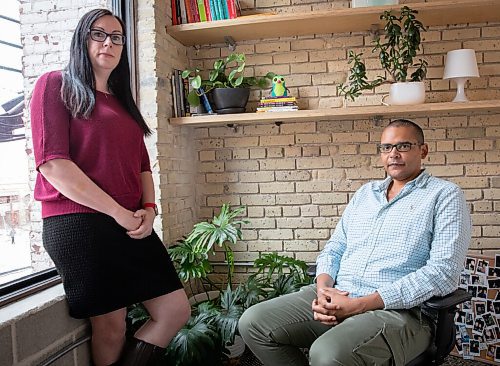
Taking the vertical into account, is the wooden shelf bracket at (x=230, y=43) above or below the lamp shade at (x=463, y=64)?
above

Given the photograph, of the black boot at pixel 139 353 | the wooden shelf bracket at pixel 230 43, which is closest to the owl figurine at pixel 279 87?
the wooden shelf bracket at pixel 230 43

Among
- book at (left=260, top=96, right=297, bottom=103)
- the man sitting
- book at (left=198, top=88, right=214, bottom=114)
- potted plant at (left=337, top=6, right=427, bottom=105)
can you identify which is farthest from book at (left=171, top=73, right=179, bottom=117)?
the man sitting

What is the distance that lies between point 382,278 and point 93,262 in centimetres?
118

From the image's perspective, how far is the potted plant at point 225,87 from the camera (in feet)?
9.46

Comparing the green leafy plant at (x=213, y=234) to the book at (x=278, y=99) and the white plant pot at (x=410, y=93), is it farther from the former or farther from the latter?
the white plant pot at (x=410, y=93)

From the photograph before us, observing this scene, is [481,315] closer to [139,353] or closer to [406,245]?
[406,245]

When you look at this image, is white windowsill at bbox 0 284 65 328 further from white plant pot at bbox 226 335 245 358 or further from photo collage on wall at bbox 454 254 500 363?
photo collage on wall at bbox 454 254 500 363

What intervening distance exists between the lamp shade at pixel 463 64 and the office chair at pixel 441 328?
58.4 inches

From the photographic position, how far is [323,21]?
9.21 ft

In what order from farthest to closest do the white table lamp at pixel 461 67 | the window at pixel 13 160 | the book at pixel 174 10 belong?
the book at pixel 174 10 < the white table lamp at pixel 461 67 < the window at pixel 13 160

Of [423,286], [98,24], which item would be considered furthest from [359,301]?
[98,24]

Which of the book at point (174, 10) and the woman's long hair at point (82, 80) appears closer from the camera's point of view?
the woman's long hair at point (82, 80)

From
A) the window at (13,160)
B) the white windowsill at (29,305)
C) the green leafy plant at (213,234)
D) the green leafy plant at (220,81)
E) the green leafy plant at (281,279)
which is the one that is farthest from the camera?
the green leafy plant at (220,81)

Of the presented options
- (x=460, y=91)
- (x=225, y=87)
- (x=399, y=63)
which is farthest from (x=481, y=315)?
(x=225, y=87)
